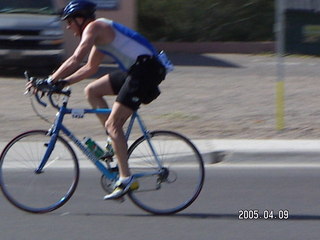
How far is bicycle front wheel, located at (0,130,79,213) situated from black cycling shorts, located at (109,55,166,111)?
2.38 ft

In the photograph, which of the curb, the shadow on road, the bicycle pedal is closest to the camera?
the bicycle pedal

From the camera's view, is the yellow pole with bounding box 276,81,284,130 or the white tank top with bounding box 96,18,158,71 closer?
the white tank top with bounding box 96,18,158,71

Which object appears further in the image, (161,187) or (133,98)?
(161,187)

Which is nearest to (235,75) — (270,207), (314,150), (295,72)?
(295,72)

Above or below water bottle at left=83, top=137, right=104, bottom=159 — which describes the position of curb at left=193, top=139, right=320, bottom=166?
below

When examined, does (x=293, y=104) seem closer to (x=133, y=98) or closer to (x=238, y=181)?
(x=238, y=181)

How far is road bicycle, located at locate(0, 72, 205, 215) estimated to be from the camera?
7023 mm

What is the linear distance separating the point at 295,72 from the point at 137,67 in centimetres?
1166

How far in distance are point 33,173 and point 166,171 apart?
1.17m

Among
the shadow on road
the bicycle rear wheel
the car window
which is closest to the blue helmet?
the bicycle rear wheel

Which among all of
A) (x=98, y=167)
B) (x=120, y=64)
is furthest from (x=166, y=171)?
(x=120, y=64)

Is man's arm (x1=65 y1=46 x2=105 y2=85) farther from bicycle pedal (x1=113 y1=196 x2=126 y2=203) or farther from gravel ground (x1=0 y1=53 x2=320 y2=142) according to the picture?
gravel ground (x1=0 y1=53 x2=320 y2=142)

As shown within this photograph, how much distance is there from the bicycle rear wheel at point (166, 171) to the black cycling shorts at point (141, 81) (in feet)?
1.34

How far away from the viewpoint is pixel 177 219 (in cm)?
697
